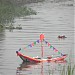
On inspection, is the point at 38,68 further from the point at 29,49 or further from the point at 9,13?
the point at 9,13

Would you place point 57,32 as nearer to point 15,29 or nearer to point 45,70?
point 15,29

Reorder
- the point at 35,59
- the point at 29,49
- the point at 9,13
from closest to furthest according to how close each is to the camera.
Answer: the point at 35,59
the point at 29,49
the point at 9,13

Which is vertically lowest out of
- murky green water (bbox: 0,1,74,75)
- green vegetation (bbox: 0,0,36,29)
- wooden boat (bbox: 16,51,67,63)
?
green vegetation (bbox: 0,0,36,29)

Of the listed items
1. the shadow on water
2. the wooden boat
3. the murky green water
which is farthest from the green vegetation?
the shadow on water

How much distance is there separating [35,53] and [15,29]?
56.1 ft

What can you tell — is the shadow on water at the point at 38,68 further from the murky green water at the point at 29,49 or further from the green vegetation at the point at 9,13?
the green vegetation at the point at 9,13

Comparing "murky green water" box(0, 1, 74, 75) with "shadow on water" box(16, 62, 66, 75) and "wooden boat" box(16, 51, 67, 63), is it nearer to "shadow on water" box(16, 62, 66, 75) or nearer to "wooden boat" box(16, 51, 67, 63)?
"shadow on water" box(16, 62, 66, 75)

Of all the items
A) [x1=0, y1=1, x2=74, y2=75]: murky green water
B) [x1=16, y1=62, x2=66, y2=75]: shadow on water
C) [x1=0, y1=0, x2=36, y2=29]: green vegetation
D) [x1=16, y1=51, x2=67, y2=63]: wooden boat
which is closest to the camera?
[x1=16, y1=62, x2=66, y2=75]: shadow on water

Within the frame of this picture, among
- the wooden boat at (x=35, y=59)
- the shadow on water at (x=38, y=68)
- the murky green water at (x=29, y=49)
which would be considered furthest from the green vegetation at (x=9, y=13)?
the shadow on water at (x=38, y=68)

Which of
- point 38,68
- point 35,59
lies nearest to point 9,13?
point 35,59

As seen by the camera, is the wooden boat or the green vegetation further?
the green vegetation

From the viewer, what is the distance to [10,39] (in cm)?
3853

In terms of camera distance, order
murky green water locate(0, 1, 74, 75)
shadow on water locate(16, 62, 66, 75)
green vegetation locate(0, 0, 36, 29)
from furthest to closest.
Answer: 1. green vegetation locate(0, 0, 36, 29)
2. murky green water locate(0, 1, 74, 75)
3. shadow on water locate(16, 62, 66, 75)

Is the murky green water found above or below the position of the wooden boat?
below
